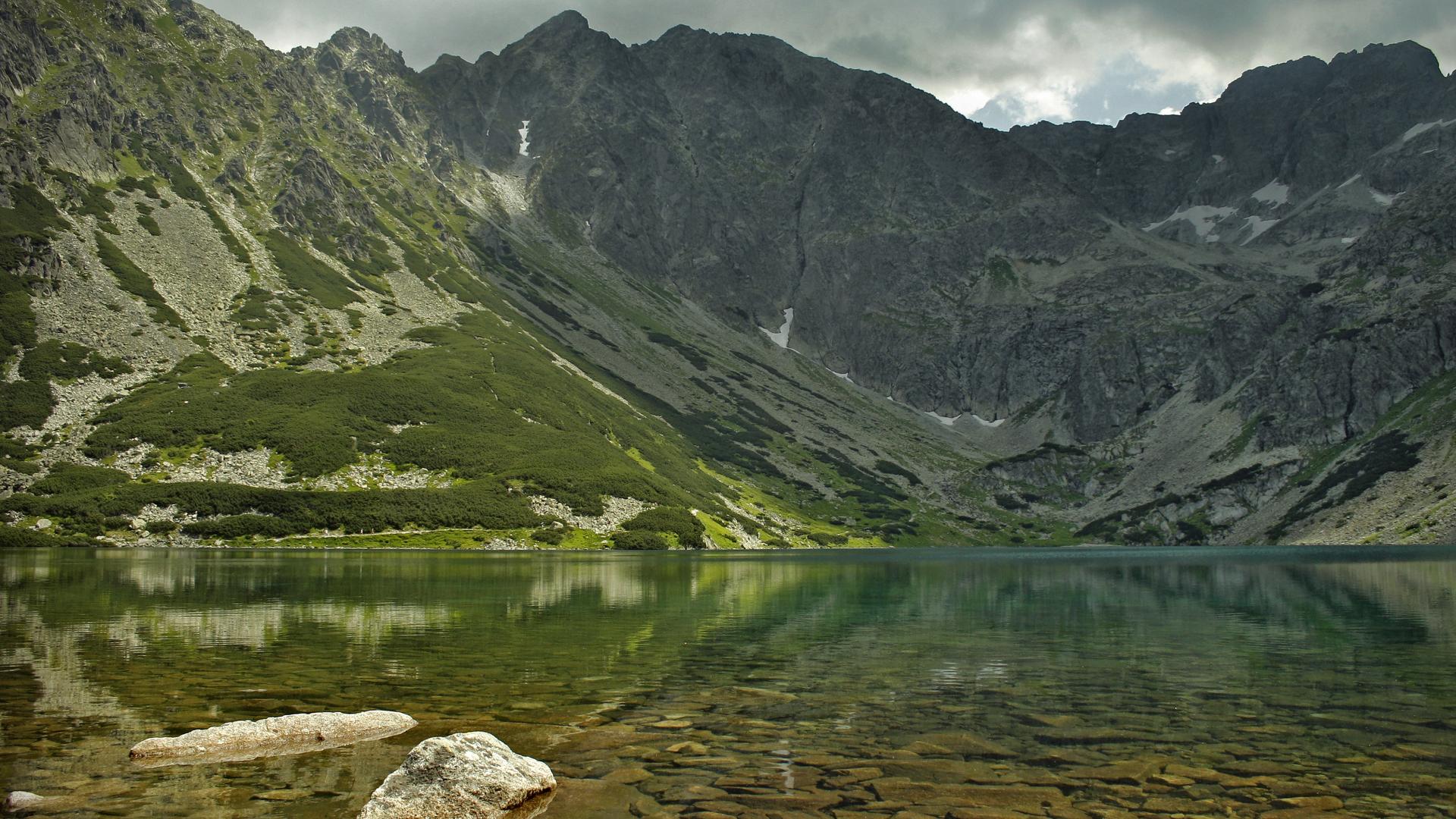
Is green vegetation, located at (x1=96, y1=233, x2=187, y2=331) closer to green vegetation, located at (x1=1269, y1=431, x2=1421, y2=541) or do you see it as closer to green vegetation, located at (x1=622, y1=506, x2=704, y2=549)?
green vegetation, located at (x1=622, y1=506, x2=704, y2=549)

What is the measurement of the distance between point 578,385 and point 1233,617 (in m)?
158

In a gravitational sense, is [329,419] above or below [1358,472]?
above

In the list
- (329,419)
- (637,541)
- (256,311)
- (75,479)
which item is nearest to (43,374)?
(75,479)

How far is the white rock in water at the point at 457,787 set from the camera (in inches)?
474

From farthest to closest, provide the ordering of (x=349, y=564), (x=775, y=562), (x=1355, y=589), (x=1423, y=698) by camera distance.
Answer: (x=775, y=562)
(x=349, y=564)
(x=1355, y=589)
(x=1423, y=698)

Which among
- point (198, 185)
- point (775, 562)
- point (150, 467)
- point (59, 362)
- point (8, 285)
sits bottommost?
point (775, 562)

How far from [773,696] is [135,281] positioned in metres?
166

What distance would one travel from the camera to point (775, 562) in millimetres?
99438

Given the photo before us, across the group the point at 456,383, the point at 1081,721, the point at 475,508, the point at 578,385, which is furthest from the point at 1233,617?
the point at 578,385

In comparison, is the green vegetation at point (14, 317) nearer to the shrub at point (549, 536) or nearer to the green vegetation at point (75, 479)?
the green vegetation at point (75, 479)

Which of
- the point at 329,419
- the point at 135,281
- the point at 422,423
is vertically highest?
the point at 135,281

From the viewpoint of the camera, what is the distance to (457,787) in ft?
40.4

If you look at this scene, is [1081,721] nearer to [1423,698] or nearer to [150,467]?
[1423,698]

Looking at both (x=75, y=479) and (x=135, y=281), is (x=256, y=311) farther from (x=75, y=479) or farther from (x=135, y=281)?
(x=75, y=479)
